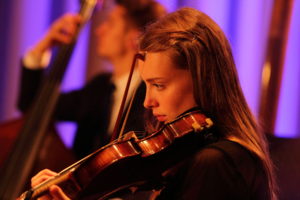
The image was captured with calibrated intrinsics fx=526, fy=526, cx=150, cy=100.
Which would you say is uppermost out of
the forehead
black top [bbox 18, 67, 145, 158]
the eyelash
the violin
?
the forehead

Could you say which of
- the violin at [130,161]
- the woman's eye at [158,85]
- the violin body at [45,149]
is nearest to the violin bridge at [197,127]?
the violin at [130,161]

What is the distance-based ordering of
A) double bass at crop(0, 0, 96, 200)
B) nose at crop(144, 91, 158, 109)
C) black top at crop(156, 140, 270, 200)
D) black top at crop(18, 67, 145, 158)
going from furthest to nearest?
1. black top at crop(18, 67, 145, 158)
2. double bass at crop(0, 0, 96, 200)
3. nose at crop(144, 91, 158, 109)
4. black top at crop(156, 140, 270, 200)

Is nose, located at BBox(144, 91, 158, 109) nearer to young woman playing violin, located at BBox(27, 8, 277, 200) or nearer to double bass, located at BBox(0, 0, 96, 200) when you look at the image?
young woman playing violin, located at BBox(27, 8, 277, 200)

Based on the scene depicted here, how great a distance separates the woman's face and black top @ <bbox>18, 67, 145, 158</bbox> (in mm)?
539

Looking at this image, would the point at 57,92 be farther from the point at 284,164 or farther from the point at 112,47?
the point at 284,164

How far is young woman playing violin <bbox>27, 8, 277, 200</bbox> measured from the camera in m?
0.83

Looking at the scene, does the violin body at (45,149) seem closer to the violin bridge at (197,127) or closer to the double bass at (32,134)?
the double bass at (32,134)

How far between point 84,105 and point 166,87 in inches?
33.5

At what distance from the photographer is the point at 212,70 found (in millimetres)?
872

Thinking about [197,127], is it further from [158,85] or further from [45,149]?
[45,149]

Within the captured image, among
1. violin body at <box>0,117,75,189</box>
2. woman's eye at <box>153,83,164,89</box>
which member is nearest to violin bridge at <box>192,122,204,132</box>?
woman's eye at <box>153,83,164,89</box>

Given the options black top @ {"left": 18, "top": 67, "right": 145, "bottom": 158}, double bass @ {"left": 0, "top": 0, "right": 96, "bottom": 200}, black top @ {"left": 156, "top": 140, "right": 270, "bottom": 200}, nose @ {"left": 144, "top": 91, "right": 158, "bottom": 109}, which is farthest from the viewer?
black top @ {"left": 18, "top": 67, "right": 145, "bottom": 158}

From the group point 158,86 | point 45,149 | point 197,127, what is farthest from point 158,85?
point 45,149

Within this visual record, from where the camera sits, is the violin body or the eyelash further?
the violin body
